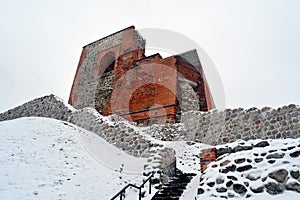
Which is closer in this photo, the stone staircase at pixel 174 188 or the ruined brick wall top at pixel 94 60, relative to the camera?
the stone staircase at pixel 174 188

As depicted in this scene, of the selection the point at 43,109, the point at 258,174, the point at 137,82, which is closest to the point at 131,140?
the point at 258,174

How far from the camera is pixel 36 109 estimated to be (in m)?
15.2

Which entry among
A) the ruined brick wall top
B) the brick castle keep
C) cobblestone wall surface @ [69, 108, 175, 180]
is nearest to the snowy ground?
cobblestone wall surface @ [69, 108, 175, 180]

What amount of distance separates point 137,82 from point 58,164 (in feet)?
33.7

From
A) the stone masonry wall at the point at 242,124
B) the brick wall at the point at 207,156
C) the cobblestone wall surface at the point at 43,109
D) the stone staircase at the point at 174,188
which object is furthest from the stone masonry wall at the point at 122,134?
the stone masonry wall at the point at 242,124

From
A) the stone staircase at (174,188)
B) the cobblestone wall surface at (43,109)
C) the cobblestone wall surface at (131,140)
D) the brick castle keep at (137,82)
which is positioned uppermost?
the brick castle keep at (137,82)

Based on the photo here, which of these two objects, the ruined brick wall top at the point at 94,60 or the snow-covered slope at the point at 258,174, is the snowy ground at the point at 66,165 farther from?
the ruined brick wall top at the point at 94,60

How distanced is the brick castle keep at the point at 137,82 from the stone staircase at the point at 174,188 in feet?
19.1

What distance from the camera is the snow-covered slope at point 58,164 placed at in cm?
493

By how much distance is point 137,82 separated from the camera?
15867 millimetres

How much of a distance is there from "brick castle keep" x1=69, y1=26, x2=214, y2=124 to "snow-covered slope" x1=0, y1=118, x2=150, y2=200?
18.1 feet

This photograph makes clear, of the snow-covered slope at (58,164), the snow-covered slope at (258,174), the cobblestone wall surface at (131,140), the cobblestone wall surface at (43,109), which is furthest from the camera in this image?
the cobblestone wall surface at (43,109)

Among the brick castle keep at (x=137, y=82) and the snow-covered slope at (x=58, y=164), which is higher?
the brick castle keep at (x=137, y=82)

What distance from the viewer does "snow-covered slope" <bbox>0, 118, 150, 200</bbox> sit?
4.93 metres
